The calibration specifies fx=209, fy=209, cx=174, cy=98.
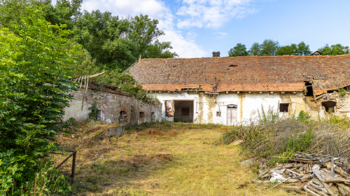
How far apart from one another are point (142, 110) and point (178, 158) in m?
7.94

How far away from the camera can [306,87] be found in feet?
55.5

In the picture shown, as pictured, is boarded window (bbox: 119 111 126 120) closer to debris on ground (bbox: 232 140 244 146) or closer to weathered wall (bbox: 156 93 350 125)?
debris on ground (bbox: 232 140 244 146)

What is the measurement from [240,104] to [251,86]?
1755 mm

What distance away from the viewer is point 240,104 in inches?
691

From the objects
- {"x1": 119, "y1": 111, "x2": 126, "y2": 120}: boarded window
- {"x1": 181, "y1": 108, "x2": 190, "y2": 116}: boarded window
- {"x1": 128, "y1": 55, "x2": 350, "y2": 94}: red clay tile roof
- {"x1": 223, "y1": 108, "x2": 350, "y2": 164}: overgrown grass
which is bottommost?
{"x1": 223, "y1": 108, "x2": 350, "y2": 164}: overgrown grass

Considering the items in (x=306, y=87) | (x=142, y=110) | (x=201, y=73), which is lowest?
(x=142, y=110)

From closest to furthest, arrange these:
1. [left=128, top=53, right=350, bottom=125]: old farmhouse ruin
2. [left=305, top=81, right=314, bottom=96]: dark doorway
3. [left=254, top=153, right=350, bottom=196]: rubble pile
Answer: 1. [left=254, top=153, right=350, bottom=196]: rubble pile
2. [left=128, top=53, right=350, bottom=125]: old farmhouse ruin
3. [left=305, top=81, right=314, bottom=96]: dark doorway

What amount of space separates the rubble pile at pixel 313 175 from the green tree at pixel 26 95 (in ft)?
16.9

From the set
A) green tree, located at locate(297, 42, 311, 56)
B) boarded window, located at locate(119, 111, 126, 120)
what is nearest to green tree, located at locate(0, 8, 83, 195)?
boarded window, located at locate(119, 111, 126, 120)

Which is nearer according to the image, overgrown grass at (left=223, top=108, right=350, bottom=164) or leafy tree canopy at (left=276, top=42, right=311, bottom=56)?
overgrown grass at (left=223, top=108, right=350, bottom=164)

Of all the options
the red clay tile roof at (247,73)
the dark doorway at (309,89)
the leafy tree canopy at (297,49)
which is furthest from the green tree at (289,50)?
the dark doorway at (309,89)

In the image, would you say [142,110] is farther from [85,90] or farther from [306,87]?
[306,87]

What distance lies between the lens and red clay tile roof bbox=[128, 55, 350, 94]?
17.2 m

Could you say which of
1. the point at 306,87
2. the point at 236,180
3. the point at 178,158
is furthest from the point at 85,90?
the point at 306,87
